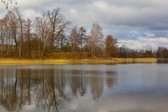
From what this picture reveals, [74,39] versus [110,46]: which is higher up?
[74,39]

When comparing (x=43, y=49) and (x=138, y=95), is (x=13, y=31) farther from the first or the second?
(x=138, y=95)

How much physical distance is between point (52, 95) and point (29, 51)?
183 feet

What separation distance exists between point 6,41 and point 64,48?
698 inches

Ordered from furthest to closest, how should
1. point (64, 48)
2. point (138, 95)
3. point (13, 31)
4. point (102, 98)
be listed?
point (64, 48)
point (13, 31)
point (138, 95)
point (102, 98)

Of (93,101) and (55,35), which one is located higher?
(55,35)

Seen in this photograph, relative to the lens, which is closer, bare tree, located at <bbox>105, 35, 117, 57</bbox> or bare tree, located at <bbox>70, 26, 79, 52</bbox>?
bare tree, located at <bbox>70, 26, 79, 52</bbox>

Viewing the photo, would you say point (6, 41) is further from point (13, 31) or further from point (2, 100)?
point (2, 100)

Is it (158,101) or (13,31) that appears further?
(13,31)

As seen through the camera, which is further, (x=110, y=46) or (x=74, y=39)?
(x=110, y=46)

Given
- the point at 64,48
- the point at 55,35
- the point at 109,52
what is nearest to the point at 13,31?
the point at 55,35

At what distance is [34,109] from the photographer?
11516mm

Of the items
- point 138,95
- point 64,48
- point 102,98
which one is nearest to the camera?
point 102,98

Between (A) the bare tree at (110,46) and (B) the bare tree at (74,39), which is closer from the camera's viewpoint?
(B) the bare tree at (74,39)

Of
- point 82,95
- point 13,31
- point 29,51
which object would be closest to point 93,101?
point 82,95
